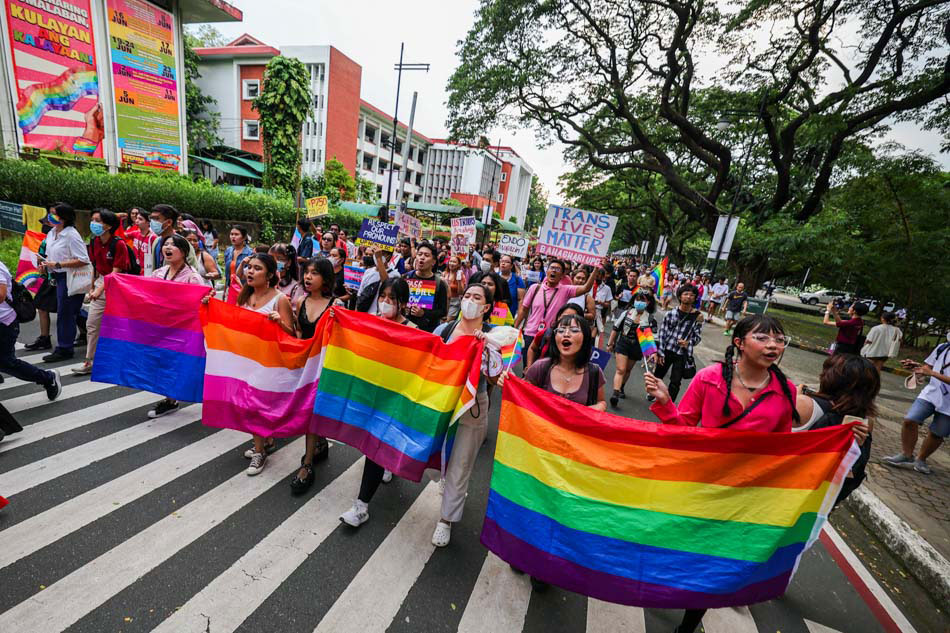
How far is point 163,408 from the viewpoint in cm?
432

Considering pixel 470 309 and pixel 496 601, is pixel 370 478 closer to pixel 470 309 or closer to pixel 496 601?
pixel 496 601

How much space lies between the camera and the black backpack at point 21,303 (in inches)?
151

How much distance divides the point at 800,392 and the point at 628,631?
75.4 inches

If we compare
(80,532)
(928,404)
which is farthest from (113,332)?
(928,404)

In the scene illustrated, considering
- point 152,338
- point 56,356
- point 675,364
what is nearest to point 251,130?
point 56,356

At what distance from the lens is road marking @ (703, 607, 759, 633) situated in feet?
8.46

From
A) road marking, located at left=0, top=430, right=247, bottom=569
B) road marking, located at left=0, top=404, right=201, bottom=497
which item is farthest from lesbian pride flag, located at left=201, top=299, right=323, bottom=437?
road marking, located at left=0, top=404, right=201, bottom=497

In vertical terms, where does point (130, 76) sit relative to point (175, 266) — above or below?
above

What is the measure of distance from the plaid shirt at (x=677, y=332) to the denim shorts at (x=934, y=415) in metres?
2.23

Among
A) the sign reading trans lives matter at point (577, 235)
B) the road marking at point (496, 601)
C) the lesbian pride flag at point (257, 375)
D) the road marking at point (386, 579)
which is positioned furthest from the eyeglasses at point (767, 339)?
the sign reading trans lives matter at point (577, 235)

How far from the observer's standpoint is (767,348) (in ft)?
7.68

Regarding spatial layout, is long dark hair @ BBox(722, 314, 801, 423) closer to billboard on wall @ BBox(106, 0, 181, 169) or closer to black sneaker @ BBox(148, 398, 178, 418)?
black sneaker @ BBox(148, 398, 178, 418)

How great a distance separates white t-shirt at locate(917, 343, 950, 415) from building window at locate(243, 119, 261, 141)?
139ft

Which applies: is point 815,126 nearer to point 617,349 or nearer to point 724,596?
point 617,349
